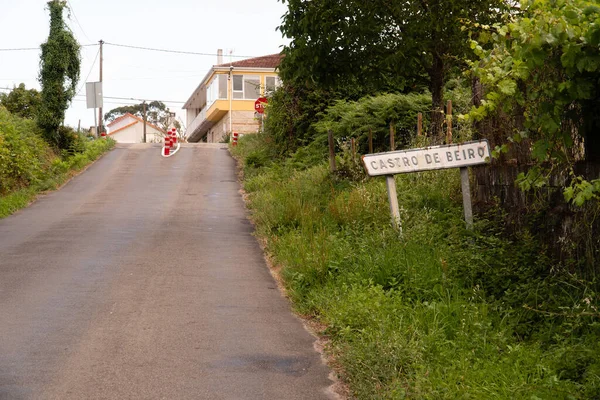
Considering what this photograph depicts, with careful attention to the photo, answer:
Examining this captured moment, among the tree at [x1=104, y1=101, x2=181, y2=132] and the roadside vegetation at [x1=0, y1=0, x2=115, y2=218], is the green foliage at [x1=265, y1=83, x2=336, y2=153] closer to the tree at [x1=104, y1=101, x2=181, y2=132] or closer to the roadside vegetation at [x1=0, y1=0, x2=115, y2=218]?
the roadside vegetation at [x1=0, y1=0, x2=115, y2=218]

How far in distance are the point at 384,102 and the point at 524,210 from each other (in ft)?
33.1

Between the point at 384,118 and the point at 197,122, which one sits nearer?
the point at 384,118

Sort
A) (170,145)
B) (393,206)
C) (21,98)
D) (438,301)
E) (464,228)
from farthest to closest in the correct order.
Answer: (21,98), (170,145), (393,206), (464,228), (438,301)

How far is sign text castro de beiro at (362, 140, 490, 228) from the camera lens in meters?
10.2

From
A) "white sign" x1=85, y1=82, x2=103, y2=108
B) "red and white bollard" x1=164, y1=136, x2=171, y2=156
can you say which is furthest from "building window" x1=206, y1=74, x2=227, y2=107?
"red and white bollard" x1=164, y1=136, x2=171, y2=156

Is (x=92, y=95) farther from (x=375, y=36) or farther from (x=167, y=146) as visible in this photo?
(x=375, y=36)

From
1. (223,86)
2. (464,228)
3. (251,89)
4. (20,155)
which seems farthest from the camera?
(251,89)

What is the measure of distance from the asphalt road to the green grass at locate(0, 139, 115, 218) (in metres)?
1.83

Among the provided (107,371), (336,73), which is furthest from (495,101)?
(336,73)

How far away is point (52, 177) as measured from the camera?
26.0m

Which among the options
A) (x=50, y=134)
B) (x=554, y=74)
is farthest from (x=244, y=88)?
(x=554, y=74)

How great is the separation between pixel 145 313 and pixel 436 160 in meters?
3.96

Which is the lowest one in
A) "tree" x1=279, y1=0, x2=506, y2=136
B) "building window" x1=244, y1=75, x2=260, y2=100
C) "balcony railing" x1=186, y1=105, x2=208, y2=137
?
"tree" x1=279, y1=0, x2=506, y2=136

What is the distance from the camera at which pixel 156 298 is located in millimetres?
10258
